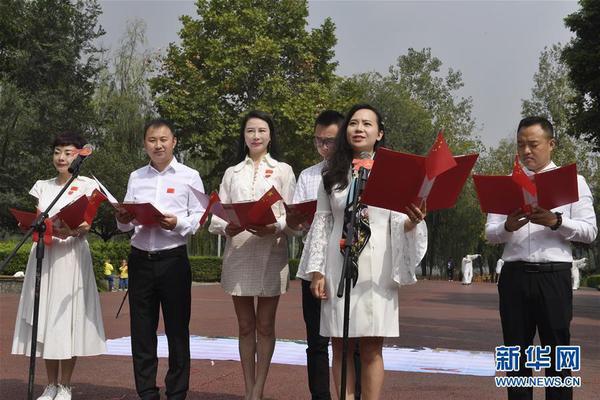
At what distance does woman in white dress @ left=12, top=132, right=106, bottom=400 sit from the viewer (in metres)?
5.82

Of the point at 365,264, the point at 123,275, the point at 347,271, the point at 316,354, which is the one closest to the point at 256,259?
the point at 316,354

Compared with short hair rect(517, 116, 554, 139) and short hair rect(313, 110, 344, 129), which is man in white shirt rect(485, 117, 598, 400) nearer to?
short hair rect(517, 116, 554, 139)

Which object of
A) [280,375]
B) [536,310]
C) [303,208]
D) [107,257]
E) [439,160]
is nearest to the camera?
[439,160]

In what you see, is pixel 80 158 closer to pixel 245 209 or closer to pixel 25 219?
pixel 25 219

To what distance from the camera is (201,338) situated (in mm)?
10180

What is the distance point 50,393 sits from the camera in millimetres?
5859

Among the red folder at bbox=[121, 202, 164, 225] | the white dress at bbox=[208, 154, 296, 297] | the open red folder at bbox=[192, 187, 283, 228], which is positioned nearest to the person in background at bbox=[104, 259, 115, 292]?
the white dress at bbox=[208, 154, 296, 297]

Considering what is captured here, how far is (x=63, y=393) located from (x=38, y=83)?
28.5m

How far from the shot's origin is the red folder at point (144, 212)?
540 cm

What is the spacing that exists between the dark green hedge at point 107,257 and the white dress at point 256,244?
1735 cm

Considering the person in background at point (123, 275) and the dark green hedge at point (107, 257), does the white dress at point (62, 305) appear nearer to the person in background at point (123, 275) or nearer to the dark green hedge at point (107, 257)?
the dark green hedge at point (107, 257)

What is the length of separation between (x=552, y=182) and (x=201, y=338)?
21.6 ft

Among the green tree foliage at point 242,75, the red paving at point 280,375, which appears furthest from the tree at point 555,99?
the red paving at point 280,375

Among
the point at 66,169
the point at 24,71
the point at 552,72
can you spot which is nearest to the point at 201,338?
the point at 66,169
